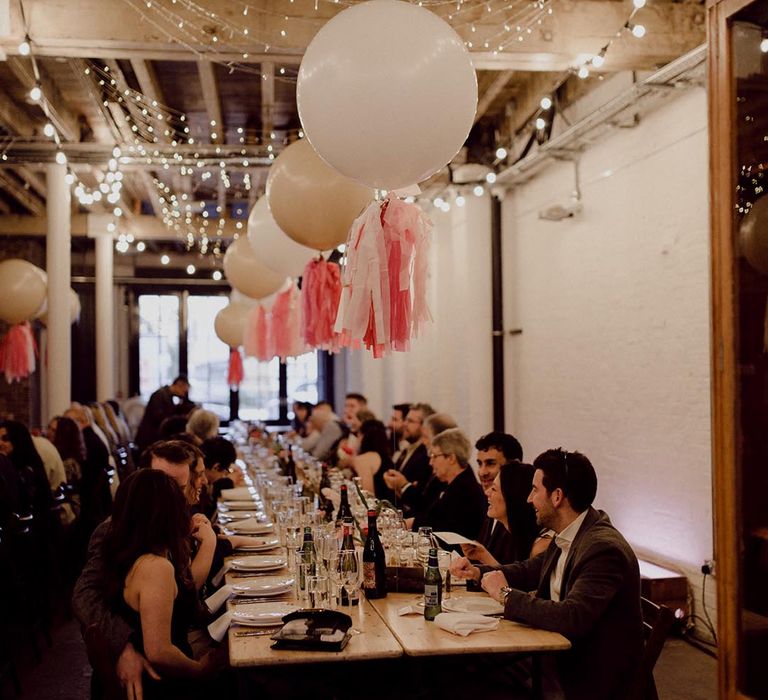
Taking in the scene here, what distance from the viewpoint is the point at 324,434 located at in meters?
9.56

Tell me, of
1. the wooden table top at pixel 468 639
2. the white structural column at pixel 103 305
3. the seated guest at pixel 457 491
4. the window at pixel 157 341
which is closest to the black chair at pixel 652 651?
the wooden table top at pixel 468 639

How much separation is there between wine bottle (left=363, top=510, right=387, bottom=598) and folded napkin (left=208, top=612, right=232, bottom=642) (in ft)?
1.77

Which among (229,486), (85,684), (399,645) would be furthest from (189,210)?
(399,645)

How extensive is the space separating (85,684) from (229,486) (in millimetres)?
2208

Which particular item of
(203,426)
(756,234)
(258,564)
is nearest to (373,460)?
(203,426)

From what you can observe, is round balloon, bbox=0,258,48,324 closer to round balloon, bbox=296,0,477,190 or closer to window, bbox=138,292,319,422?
round balloon, bbox=296,0,477,190

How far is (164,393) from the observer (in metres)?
12.0

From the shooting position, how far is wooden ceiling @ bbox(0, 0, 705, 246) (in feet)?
17.7

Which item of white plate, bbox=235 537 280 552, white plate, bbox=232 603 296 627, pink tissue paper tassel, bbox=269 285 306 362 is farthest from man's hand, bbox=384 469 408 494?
white plate, bbox=232 603 296 627

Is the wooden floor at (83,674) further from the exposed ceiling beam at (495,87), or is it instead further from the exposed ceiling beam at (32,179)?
the exposed ceiling beam at (32,179)

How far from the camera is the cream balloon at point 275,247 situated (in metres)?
5.66

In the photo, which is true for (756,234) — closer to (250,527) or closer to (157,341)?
(250,527)

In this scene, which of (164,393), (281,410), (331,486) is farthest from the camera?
(281,410)

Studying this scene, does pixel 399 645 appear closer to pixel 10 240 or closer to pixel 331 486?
pixel 331 486
